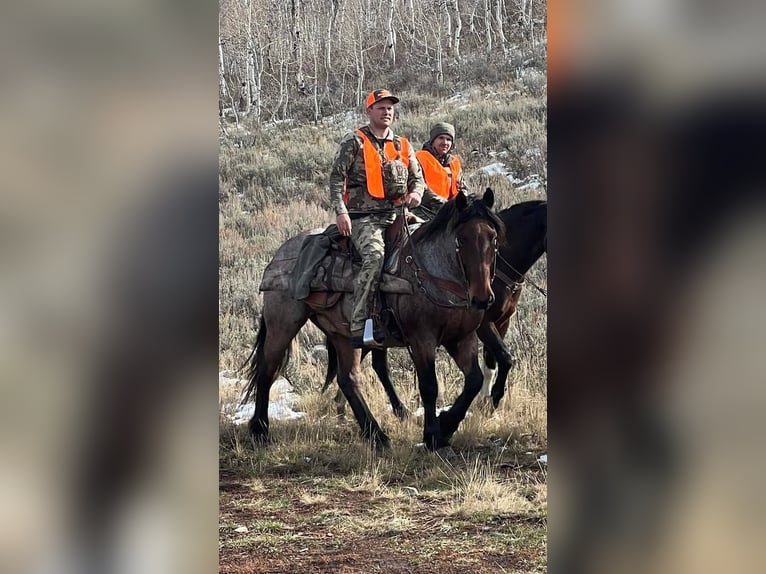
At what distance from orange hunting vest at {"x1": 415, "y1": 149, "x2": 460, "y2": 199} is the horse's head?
82 mm

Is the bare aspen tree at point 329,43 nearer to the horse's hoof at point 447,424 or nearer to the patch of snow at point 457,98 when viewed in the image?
the patch of snow at point 457,98

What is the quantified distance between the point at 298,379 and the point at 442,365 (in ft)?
2.77

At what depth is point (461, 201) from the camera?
15.9 feet

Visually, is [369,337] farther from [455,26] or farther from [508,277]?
[455,26]

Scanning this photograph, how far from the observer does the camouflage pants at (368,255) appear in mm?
4953

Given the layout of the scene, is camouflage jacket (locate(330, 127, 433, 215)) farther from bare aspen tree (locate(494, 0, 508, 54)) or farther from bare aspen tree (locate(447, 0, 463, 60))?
bare aspen tree (locate(494, 0, 508, 54))

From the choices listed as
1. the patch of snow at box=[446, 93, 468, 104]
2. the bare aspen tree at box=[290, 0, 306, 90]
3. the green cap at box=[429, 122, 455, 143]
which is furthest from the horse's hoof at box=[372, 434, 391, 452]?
the bare aspen tree at box=[290, 0, 306, 90]

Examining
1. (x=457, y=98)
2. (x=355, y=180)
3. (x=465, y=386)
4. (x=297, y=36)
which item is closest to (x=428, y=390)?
(x=465, y=386)

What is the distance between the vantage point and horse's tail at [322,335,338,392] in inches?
197
